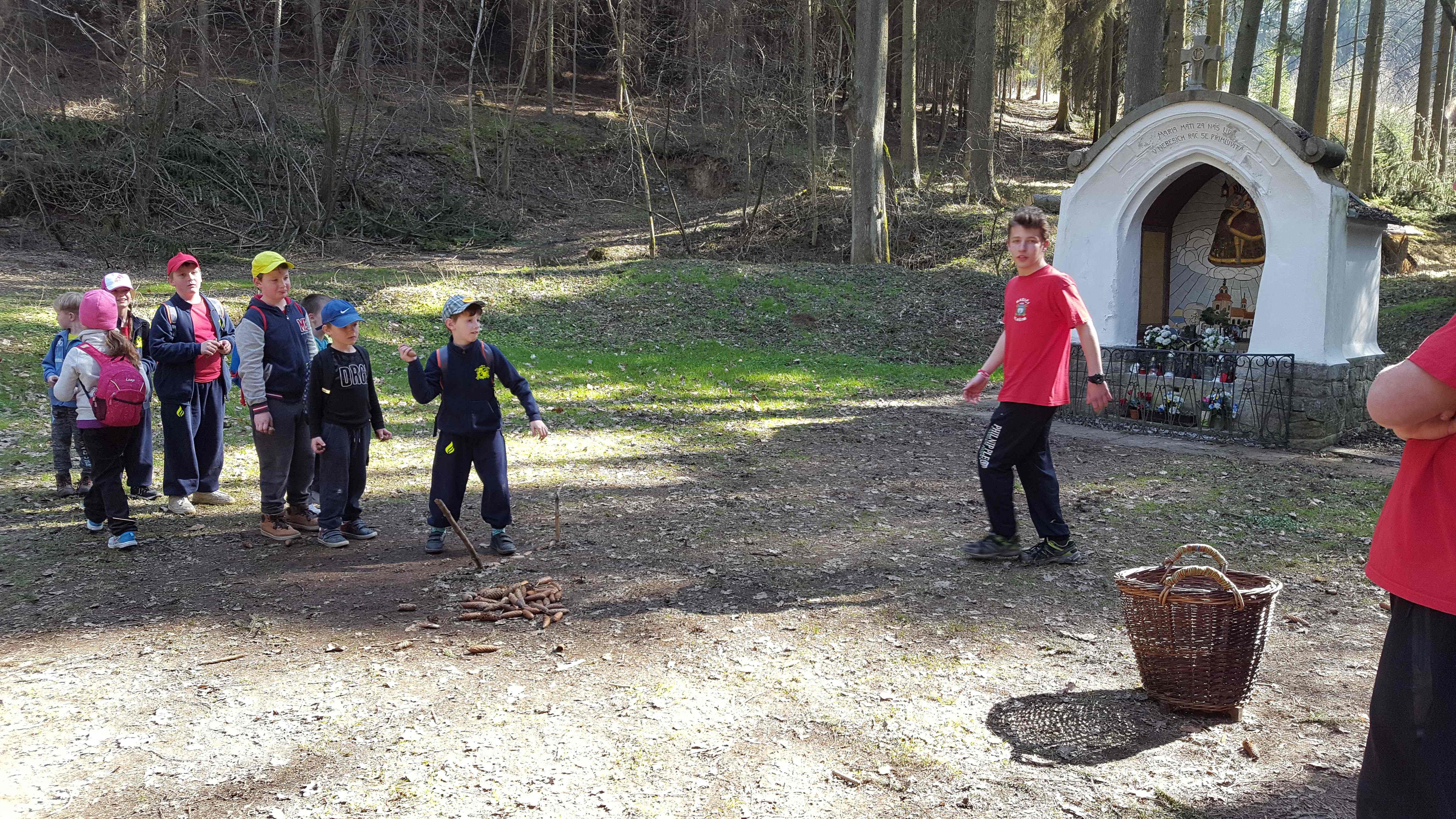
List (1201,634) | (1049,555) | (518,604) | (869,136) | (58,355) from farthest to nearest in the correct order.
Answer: (869,136) → (58,355) → (1049,555) → (518,604) → (1201,634)

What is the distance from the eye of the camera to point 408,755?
393 cm

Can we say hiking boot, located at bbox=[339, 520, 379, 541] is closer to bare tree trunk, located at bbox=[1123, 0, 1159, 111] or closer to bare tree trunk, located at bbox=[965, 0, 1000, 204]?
bare tree trunk, located at bbox=[1123, 0, 1159, 111]

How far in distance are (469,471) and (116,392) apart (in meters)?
2.32

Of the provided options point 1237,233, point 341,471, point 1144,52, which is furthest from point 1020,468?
point 1144,52

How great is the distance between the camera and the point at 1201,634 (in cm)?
401

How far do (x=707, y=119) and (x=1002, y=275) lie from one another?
14.4m

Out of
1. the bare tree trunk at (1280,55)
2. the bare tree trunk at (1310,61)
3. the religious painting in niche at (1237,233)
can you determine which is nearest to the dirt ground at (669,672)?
the religious painting in niche at (1237,233)

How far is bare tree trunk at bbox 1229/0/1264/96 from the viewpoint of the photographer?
19094mm

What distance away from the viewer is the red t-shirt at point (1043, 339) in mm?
5918

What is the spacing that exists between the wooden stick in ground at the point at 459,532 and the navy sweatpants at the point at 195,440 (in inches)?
87.7

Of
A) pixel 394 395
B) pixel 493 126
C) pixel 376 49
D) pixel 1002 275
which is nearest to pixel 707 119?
pixel 493 126

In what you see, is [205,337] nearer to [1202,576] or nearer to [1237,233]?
[1202,576]

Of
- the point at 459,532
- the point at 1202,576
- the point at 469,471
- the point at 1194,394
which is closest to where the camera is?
the point at 1202,576

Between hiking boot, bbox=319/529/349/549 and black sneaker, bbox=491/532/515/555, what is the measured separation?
104 centimetres
